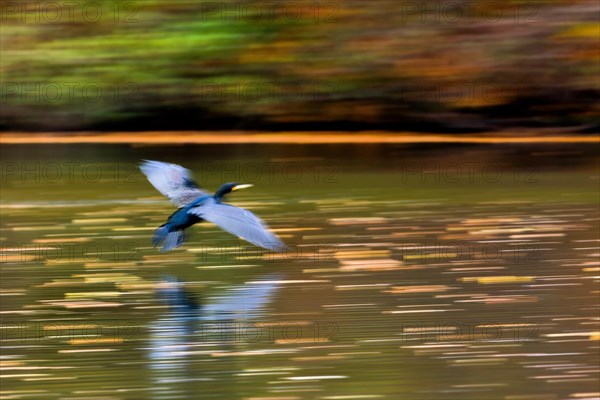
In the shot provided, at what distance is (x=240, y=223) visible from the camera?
23.5 feet

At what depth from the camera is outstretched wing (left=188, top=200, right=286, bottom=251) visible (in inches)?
274

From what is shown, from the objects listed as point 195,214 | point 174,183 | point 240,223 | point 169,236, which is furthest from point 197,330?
point 174,183

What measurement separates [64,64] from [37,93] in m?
0.77

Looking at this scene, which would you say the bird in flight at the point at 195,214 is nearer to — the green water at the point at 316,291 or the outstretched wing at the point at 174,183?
the outstretched wing at the point at 174,183

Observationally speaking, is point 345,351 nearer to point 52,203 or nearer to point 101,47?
point 52,203

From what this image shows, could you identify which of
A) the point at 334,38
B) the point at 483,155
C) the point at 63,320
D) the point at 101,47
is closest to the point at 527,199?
the point at 483,155

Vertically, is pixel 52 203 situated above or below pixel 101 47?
below

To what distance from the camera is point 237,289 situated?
7.51 metres

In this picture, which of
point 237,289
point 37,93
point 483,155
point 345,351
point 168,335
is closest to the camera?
point 345,351

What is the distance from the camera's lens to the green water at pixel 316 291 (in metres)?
5.75

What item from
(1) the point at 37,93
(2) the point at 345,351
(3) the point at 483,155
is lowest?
(2) the point at 345,351

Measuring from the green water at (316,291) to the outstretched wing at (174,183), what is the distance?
1.36 feet

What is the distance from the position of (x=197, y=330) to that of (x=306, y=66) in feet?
41.4

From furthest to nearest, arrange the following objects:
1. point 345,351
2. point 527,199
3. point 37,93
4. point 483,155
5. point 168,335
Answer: point 37,93 → point 483,155 → point 527,199 → point 168,335 → point 345,351
